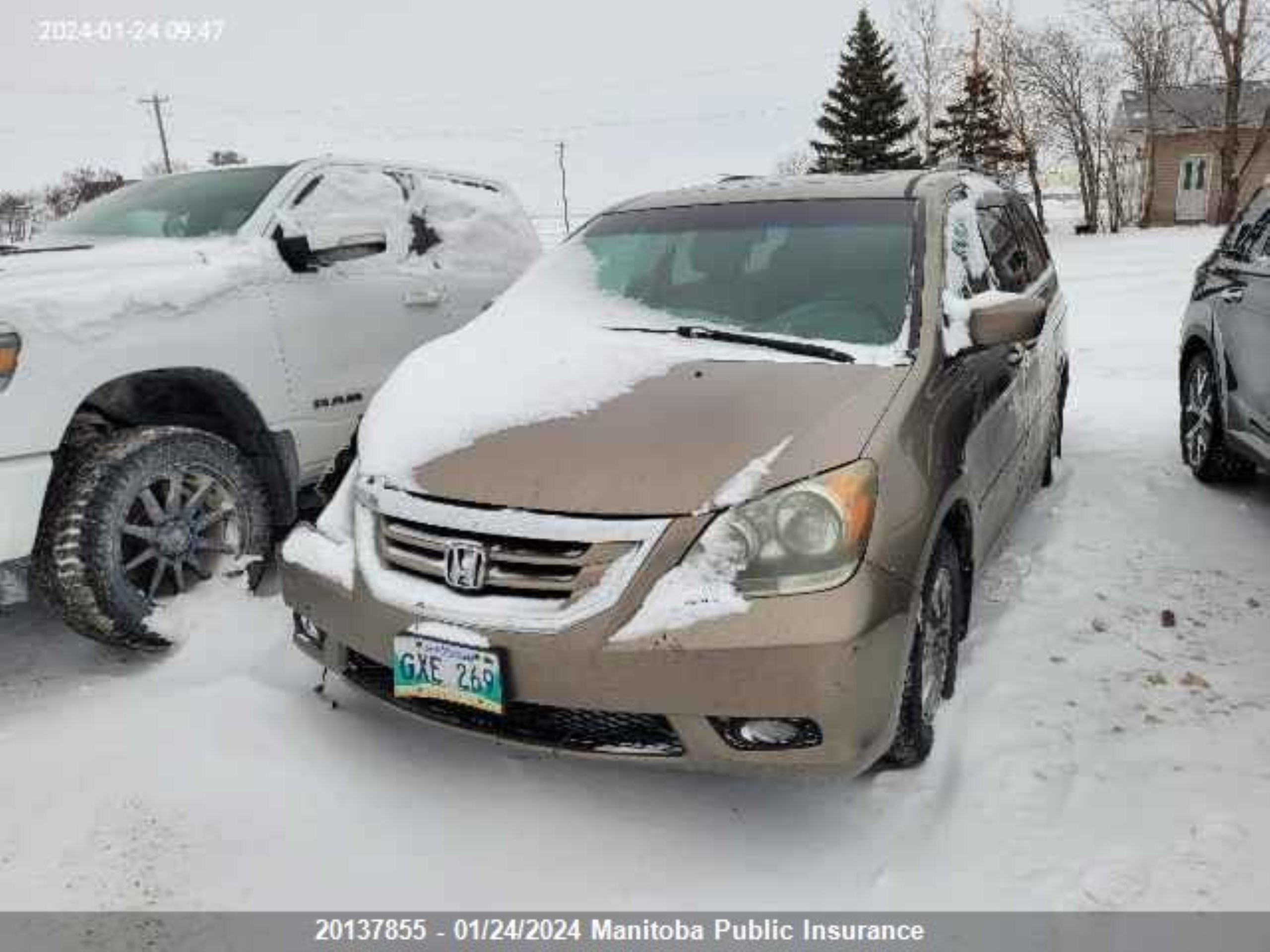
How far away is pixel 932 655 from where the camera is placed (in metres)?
2.81

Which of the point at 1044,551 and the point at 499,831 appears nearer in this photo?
the point at 499,831

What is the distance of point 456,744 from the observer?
9.69 feet

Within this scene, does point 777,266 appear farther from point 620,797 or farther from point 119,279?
point 119,279

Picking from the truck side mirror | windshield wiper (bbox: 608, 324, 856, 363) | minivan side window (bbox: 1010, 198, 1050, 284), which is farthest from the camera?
minivan side window (bbox: 1010, 198, 1050, 284)

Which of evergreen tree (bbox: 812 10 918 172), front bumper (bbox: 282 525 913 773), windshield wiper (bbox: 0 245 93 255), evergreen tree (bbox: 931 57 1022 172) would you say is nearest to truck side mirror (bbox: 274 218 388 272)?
windshield wiper (bbox: 0 245 93 255)

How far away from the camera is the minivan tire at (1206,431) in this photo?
Result: 510 cm

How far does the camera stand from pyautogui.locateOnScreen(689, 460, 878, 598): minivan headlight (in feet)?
7.50

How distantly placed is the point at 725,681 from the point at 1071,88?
141 ft

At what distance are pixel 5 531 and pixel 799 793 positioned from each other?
8.16ft

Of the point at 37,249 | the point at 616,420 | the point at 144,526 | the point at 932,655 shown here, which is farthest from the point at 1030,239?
the point at 37,249

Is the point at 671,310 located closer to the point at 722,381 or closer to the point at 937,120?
the point at 722,381

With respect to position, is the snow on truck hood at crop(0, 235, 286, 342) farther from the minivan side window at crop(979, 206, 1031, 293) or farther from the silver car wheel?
the silver car wheel

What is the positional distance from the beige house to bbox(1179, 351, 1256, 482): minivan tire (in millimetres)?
35840

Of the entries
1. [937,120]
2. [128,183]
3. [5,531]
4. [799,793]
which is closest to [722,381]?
[799,793]
